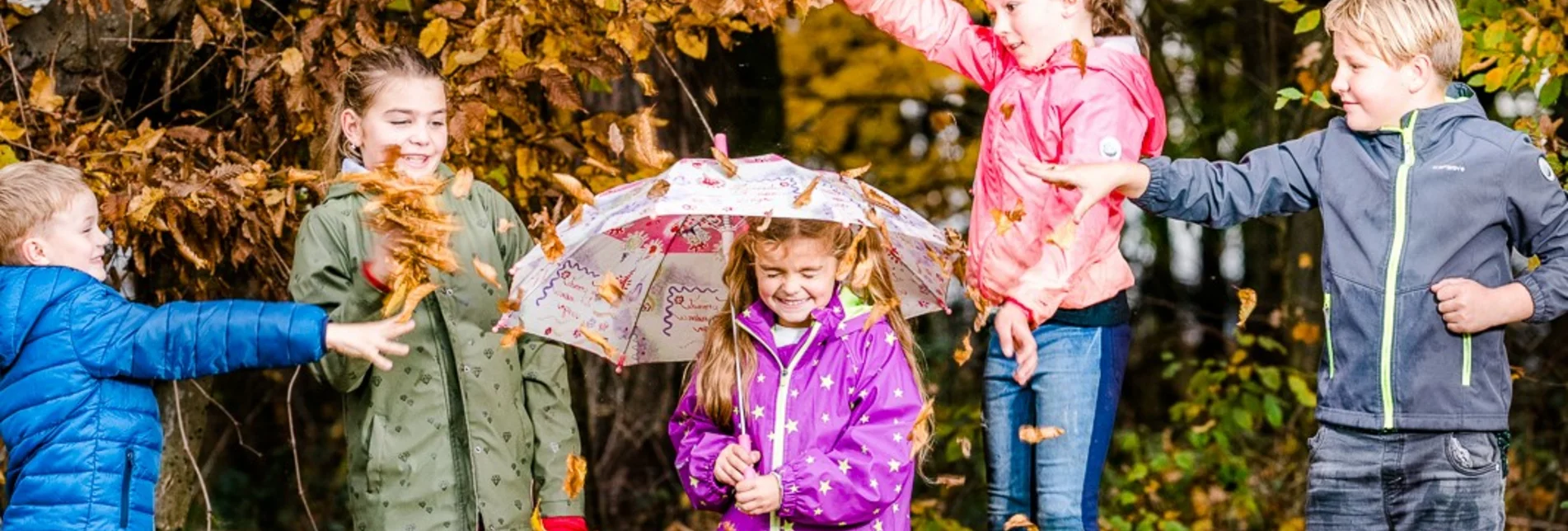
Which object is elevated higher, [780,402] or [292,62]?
[292,62]

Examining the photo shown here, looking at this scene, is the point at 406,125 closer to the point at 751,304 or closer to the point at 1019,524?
the point at 751,304

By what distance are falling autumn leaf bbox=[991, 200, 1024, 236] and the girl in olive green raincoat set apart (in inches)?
43.3

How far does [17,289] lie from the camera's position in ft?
12.8

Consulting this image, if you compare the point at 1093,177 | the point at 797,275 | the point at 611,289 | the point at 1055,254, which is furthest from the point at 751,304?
the point at 1093,177

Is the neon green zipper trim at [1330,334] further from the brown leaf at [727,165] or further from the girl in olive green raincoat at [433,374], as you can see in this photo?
the girl in olive green raincoat at [433,374]

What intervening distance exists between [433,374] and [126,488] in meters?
0.70

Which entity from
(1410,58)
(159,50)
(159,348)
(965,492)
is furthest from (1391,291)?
(965,492)

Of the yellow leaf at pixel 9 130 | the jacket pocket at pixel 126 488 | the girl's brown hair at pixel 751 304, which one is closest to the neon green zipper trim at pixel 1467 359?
the girl's brown hair at pixel 751 304

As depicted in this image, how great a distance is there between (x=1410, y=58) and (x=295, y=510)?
7.23 m

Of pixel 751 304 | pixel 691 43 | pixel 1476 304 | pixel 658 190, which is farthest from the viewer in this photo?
pixel 691 43

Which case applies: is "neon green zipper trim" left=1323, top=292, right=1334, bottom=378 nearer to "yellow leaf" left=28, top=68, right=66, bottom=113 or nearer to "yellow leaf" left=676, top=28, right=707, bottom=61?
"yellow leaf" left=676, top=28, right=707, bottom=61

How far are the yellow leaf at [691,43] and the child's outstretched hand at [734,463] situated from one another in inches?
80.9

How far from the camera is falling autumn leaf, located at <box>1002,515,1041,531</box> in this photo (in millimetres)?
4074

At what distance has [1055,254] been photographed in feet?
13.1
